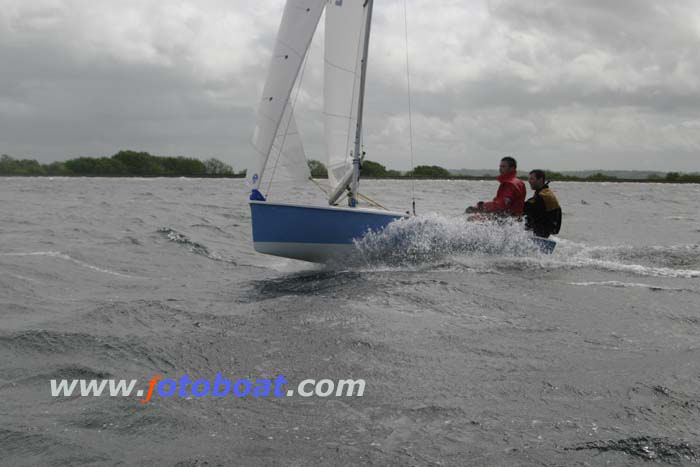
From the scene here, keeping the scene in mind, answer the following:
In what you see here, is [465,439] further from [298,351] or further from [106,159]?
[106,159]

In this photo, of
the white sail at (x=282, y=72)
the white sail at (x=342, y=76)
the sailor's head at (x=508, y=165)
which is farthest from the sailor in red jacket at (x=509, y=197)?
the white sail at (x=282, y=72)

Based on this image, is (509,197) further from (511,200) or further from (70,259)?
(70,259)

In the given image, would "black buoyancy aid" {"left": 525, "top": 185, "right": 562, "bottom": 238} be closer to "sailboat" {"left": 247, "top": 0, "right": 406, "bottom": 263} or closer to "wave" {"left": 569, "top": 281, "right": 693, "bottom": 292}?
"wave" {"left": 569, "top": 281, "right": 693, "bottom": 292}

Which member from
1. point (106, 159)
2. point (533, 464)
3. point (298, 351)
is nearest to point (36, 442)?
point (298, 351)

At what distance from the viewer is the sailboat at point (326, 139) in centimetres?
980

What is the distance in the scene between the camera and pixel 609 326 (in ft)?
19.9

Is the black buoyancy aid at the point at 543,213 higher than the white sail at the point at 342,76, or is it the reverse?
the white sail at the point at 342,76

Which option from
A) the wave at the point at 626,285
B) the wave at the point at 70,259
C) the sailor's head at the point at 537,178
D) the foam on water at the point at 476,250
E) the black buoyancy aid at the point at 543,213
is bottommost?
the wave at the point at 70,259

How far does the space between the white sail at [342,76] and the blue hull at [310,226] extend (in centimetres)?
146

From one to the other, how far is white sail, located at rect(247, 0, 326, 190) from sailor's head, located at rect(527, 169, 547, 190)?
4368 mm

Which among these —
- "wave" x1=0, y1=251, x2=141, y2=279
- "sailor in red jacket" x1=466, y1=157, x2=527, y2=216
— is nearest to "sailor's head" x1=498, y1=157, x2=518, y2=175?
"sailor in red jacket" x1=466, y1=157, x2=527, y2=216

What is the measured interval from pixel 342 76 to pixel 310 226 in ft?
9.10

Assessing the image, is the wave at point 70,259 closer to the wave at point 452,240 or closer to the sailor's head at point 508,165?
the wave at point 452,240

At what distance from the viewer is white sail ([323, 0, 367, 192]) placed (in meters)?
10.5
